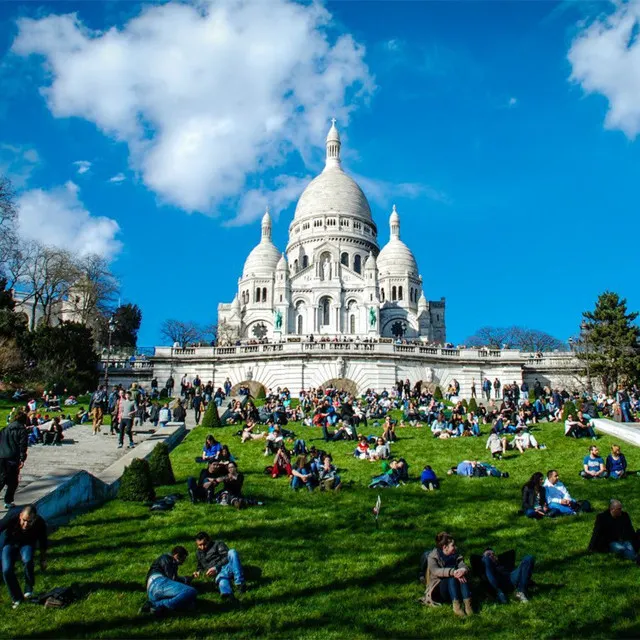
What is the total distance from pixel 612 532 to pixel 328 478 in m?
5.66

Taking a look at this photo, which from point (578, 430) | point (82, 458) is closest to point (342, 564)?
point (82, 458)

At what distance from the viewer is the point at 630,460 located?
52.6 feet

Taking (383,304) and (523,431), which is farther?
(383,304)

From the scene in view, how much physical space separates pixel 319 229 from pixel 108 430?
2607 inches

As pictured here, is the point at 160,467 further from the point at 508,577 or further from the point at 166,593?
the point at 508,577

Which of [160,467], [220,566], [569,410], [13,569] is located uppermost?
[569,410]

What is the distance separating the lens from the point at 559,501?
11.7 metres

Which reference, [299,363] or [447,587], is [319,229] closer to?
[299,363]

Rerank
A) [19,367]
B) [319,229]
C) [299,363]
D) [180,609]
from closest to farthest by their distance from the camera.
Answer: [180,609], [19,367], [299,363], [319,229]

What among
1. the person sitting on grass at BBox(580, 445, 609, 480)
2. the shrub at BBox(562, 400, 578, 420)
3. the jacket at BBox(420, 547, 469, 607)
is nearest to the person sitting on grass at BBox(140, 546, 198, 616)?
the jacket at BBox(420, 547, 469, 607)

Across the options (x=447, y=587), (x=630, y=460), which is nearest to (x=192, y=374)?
(x=630, y=460)

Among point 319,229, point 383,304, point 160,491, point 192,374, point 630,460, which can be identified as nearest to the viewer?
point 160,491

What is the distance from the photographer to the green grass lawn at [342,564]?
7234 mm

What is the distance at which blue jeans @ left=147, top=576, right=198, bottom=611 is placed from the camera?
7.49 m
